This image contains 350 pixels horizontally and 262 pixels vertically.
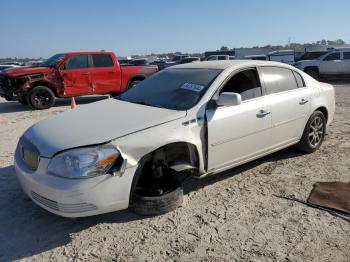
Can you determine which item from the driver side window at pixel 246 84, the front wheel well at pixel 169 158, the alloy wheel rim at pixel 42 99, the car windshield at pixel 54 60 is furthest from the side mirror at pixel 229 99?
the car windshield at pixel 54 60

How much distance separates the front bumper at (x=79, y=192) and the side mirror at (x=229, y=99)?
4.26ft

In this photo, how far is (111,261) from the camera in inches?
119

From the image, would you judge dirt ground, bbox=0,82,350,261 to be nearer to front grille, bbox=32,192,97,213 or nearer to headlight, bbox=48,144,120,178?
front grille, bbox=32,192,97,213

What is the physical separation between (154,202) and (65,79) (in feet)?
29.3

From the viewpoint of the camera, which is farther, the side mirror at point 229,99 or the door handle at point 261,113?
the door handle at point 261,113

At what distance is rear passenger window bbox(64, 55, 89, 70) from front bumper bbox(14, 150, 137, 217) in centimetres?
883

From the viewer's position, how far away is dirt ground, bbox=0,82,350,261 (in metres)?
3.11

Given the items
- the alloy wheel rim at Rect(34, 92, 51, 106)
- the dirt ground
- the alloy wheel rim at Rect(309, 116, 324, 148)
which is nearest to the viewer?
the dirt ground

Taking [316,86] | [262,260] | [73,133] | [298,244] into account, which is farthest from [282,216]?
[316,86]

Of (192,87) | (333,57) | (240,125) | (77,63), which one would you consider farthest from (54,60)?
(333,57)

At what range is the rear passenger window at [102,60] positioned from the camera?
39.9 ft

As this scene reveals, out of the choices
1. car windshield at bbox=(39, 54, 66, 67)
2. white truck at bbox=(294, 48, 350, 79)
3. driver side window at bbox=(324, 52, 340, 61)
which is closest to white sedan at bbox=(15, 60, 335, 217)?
car windshield at bbox=(39, 54, 66, 67)

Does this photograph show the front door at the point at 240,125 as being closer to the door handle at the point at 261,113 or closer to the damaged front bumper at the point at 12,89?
the door handle at the point at 261,113

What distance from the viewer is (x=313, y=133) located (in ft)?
18.4
